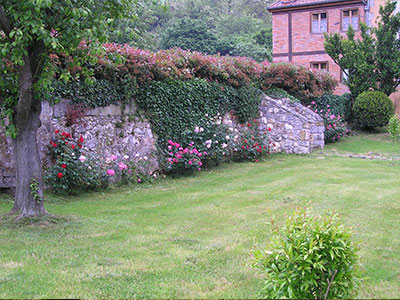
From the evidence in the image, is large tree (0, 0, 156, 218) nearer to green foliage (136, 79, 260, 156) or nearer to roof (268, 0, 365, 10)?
green foliage (136, 79, 260, 156)

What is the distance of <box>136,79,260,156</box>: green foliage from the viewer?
960 centimetres

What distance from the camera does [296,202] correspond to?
7051mm

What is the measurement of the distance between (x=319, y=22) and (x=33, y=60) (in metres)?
20.8

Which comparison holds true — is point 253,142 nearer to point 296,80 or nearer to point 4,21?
point 296,80

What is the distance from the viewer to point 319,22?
23.4 metres

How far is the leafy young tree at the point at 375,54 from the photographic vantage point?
686 inches

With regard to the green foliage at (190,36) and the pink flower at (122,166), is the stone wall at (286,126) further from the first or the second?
the green foliage at (190,36)

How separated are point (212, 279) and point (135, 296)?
29.8 inches

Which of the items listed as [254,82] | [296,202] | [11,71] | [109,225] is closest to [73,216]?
[109,225]

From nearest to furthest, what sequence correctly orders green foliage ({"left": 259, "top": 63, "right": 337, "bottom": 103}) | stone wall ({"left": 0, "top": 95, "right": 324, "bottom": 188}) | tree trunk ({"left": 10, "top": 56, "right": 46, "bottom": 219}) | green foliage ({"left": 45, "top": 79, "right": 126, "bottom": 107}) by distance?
tree trunk ({"left": 10, "top": 56, "right": 46, "bottom": 219})
stone wall ({"left": 0, "top": 95, "right": 324, "bottom": 188})
green foliage ({"left": 45, "top": 79, "right": 126, "bottom": 107})
green foliage ({"left": 259, "top": 63, "right": 337, "bottom": 103})

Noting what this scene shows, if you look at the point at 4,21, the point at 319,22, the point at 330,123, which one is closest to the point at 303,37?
the point at 319,22

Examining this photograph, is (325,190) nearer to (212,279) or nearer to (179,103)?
(179,103)

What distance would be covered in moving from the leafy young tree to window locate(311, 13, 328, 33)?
5468 millimetres

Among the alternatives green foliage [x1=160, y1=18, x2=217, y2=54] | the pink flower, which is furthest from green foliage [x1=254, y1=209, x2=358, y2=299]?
green foliage [x1=160, y1=18, x2=217, y2=54]
